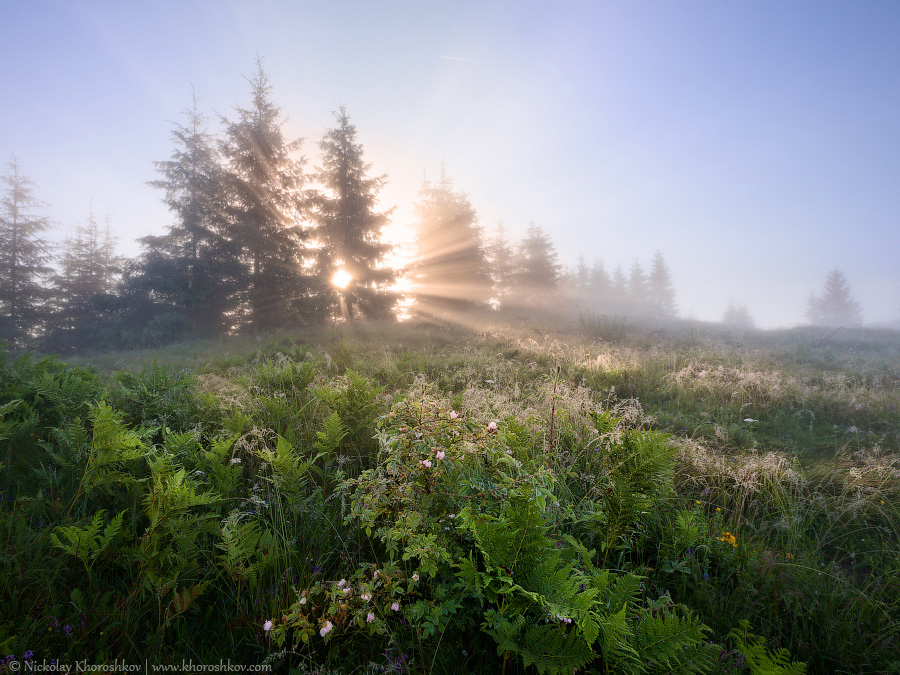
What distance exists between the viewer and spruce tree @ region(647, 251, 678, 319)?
59.9m

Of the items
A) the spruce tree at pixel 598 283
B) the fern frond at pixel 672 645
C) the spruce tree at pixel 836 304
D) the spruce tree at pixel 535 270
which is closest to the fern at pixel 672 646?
the fern frond at pixel 672 645

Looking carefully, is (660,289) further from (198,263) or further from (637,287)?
(198,263)

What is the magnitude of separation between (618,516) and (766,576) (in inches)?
46.6

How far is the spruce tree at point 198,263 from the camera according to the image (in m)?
16.2

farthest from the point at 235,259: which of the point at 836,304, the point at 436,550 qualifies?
the point at 836,304

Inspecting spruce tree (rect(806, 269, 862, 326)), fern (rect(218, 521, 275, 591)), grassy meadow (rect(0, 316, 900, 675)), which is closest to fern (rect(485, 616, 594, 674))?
grassy meadow (rect(0, 316, 900, 675))

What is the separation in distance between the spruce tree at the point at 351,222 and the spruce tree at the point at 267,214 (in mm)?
1249

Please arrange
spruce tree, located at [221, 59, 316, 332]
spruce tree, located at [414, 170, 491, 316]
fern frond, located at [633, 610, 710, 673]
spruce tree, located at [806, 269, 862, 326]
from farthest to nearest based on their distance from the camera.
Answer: spruce tree, located at [806, 269, 862, 326] < spruce tree, located at [414, 170, 491, 316] < spruce tree, located at [221, 59, 316, 332] < fern frond, located at [633, 610, 710, 673]

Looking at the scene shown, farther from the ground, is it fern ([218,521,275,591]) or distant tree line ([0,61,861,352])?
distant tree line ([0,61,861,352])

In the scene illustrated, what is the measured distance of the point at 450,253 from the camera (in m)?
24.0

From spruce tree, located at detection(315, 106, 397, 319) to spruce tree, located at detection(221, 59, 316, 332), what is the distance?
1249 mm

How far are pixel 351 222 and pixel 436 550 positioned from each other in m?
18.3

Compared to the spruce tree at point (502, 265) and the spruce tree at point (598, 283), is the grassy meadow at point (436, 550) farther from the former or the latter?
the spruce tree at point (598, 283)

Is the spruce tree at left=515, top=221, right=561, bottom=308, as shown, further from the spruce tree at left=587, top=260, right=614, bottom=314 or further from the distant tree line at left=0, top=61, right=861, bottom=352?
the spruce tree at left=587, top=260, right=614, bottom=314
